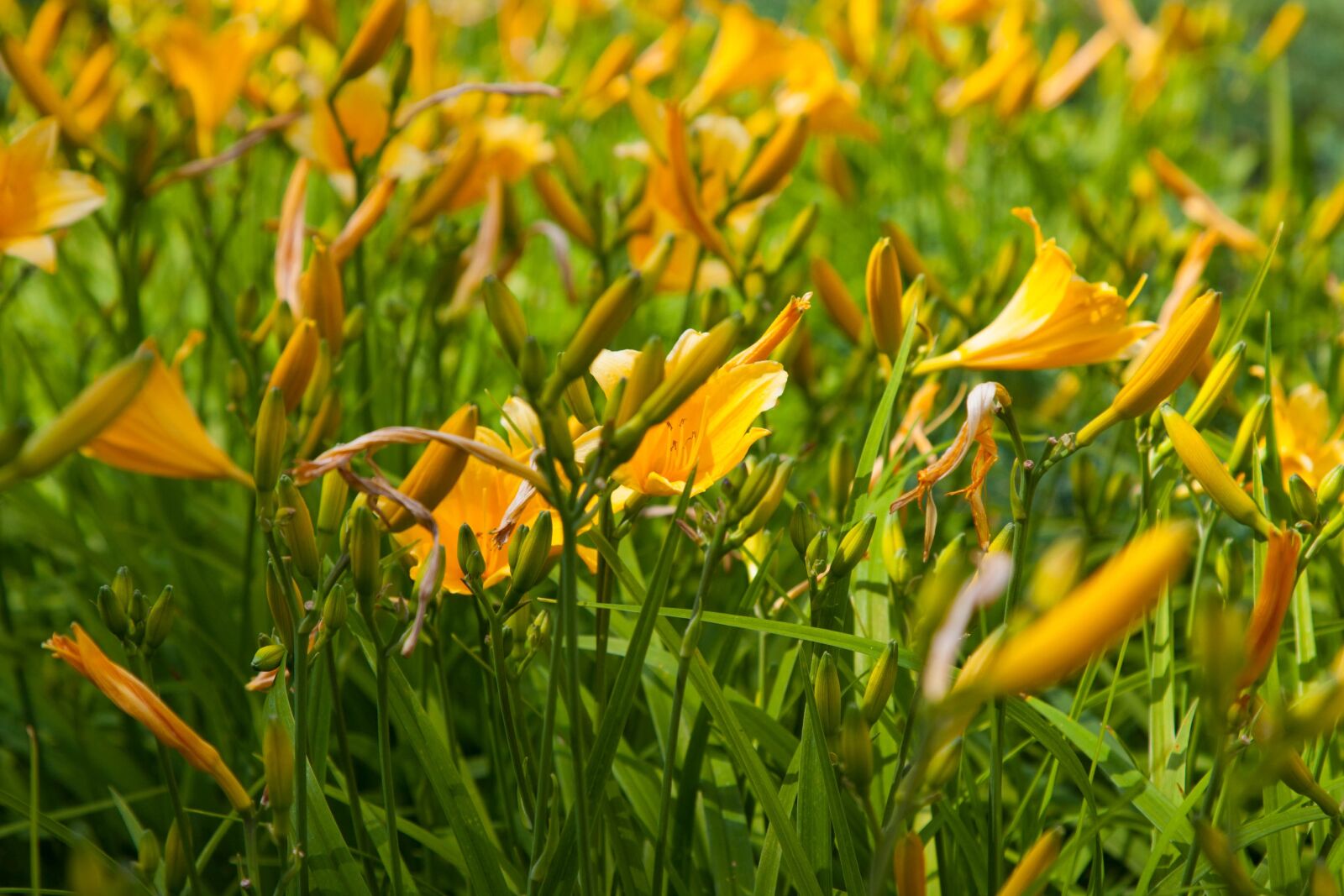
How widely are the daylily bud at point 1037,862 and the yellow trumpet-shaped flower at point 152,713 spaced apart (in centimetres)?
44

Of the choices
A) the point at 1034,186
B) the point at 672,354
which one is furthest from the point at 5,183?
the point at 1034,186

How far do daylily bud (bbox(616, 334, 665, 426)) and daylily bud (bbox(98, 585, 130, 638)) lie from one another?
377mm

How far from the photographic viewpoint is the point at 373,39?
1.38 m

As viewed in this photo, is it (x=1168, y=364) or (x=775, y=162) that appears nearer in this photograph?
(x=1168, y=364)

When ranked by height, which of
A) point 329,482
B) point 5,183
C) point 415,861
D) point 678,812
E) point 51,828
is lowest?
point 415,861

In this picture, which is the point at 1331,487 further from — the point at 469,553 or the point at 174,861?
the point at 174,861

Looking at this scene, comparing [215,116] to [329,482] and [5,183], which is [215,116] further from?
[329,482]

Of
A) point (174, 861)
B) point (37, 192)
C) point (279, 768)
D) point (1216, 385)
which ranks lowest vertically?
point (174, 861)

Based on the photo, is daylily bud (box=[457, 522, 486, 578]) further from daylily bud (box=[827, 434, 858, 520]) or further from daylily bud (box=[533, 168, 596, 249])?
daylily bud (box=[533, 168, 596, 249])

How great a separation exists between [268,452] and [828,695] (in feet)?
1.28

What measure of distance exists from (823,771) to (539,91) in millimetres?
891

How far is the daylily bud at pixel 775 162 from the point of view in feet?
4.51

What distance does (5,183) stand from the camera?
1.09 m

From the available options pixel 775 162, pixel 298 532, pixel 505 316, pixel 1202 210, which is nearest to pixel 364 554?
pixel 298 532
